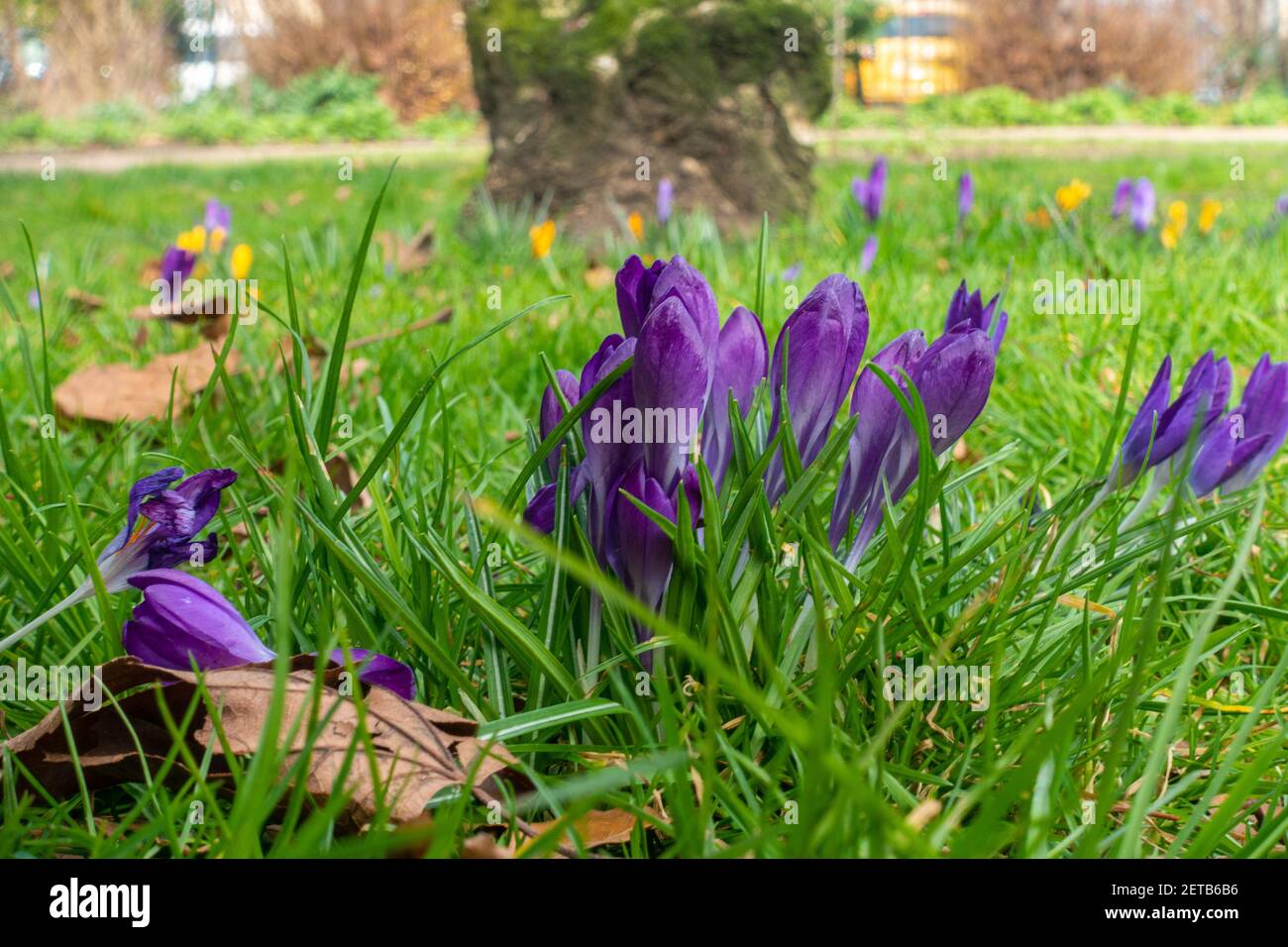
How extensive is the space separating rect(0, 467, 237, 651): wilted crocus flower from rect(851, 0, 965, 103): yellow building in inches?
852

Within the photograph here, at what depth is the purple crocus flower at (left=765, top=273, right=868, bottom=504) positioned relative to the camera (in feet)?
3.51

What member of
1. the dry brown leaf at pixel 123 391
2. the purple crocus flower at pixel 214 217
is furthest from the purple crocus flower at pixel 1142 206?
the purple crocus flower at pixel 214 217

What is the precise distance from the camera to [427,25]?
68.3ft

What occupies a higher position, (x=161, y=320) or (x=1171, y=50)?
(x=1171, y=50)

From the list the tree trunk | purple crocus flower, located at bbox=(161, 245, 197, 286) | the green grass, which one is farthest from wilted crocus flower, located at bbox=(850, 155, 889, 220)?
purple crocus flower, located at bbox=(161, 245, 197, 286)

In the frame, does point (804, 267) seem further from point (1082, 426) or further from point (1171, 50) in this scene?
point (1171, 50)

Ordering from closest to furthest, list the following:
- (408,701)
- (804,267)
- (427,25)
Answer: (408,701)
(804,267)
(427,25)

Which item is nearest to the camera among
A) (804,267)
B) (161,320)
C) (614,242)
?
(161,320)

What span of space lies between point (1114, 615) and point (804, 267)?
9.03 feet

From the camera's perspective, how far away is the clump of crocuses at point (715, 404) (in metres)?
1.02

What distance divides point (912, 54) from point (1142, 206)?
63.7 feet

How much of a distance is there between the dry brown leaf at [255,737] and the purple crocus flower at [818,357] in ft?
1.41
